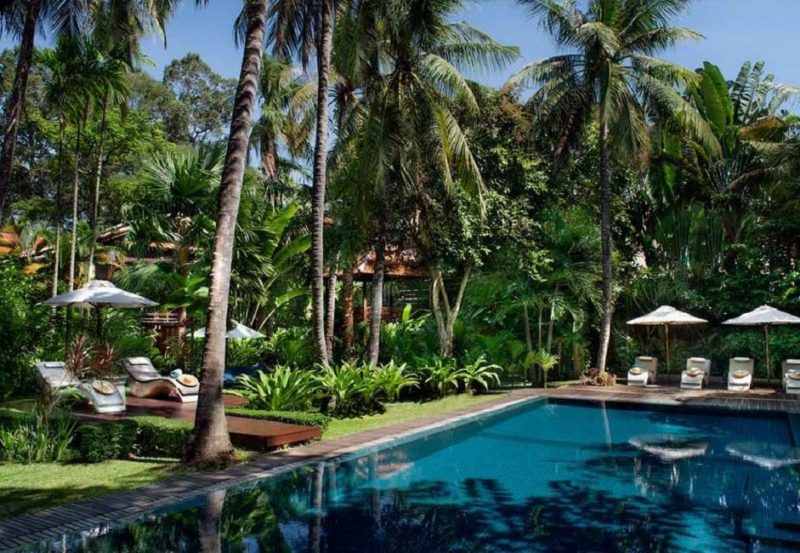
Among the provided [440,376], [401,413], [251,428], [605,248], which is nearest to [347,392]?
[401,413]

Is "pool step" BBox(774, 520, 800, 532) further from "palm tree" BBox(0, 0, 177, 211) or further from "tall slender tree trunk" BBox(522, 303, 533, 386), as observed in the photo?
"palm tree" BBox(0, 0, 177, 211)

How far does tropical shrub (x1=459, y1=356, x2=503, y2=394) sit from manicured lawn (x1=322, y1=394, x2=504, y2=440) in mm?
411

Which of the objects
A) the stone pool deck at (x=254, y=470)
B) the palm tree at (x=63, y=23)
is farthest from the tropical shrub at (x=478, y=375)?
the palm tree at (x=63, y=23)

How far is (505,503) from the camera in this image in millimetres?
6836

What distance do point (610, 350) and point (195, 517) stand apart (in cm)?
1710

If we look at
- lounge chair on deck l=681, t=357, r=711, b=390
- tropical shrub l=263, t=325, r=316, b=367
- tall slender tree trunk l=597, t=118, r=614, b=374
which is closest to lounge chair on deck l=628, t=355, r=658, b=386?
tall slender tree trunk l=597, t=118, r=614, b=374

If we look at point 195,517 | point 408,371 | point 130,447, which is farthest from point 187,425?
point 408,371

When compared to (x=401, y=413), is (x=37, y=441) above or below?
above

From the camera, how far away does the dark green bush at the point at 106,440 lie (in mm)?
7867

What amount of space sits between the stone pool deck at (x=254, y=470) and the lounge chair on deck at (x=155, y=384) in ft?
15.4

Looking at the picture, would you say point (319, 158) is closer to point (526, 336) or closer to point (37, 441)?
point (37, 441)

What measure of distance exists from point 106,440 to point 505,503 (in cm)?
530

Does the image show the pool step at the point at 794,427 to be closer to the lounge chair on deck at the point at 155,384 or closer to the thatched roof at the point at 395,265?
the thatched roof at the point at 395,265

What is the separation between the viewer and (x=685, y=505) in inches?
267
